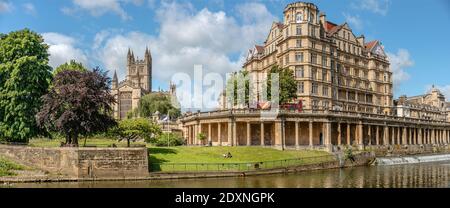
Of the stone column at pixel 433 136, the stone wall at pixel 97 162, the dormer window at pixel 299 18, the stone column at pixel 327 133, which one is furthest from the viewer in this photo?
the stone column at pixel 433 136

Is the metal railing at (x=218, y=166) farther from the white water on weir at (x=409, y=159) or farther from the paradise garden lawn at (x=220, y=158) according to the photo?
the white water on weir at (x=409, y=159)

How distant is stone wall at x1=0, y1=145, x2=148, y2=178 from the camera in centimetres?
4162

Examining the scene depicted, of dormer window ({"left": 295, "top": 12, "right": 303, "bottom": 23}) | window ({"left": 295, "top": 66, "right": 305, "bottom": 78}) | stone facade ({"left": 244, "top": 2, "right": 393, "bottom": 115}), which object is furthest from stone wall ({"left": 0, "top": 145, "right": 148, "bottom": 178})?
dormer window ({"left": 295, "top": 12, "right": 303, "bottom": 23})

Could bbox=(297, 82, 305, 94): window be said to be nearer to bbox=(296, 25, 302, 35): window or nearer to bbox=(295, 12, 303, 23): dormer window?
bbox=(296, 25, 302, 35): window

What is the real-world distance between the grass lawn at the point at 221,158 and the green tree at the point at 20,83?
1546cm

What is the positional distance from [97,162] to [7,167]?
931cm

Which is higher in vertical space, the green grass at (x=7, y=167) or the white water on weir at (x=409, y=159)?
the green grass at (x=7, y=167)

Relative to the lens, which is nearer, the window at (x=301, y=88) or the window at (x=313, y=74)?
the window at (x=301, y=88)

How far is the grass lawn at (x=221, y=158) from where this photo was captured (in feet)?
147

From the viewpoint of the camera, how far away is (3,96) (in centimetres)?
5125

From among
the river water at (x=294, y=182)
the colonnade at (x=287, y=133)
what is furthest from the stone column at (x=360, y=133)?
the river water at (x=294, y=182)

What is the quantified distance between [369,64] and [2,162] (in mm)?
84454

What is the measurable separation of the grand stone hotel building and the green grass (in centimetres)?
3072
